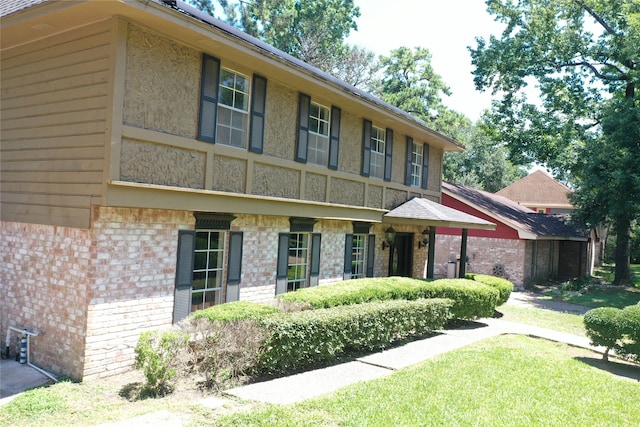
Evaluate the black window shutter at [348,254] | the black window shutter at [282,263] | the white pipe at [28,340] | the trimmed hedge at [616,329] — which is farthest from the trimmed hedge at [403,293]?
the white pipe at [28,340]

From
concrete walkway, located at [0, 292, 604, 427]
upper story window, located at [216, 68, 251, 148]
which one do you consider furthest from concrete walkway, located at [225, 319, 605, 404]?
upper story window, located at [216, 68, 251, 148]

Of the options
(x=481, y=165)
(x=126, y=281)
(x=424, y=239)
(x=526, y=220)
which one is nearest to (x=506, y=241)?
(x=526, y=220)

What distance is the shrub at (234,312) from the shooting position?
23.7 feet

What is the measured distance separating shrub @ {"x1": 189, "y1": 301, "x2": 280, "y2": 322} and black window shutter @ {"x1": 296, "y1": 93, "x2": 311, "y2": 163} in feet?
13.8

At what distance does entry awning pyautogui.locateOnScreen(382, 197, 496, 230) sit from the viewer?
47.2 feet

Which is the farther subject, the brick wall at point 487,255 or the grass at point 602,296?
the brick wall at point 487,255

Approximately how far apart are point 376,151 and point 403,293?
15.8ft

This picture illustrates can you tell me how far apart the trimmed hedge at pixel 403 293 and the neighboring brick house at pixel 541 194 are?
31.7 m

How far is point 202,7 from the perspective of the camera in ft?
97.0

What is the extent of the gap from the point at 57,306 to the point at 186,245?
2206 mm

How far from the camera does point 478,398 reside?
6711 millimetres

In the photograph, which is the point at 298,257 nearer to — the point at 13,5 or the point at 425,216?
the point at 425,216

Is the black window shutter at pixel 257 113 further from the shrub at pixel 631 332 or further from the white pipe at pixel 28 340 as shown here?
the shrub at pixel 631 332

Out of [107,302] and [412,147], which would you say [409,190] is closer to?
[412,147]
